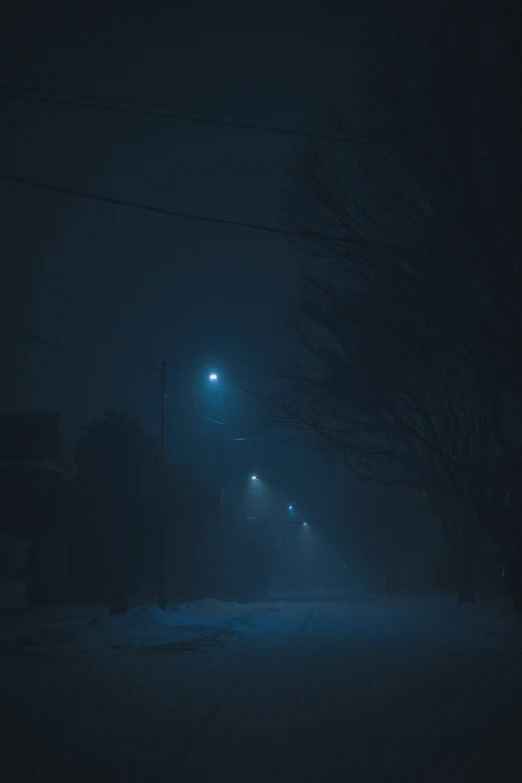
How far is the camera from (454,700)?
11531 millimetres

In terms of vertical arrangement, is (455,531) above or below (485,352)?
below

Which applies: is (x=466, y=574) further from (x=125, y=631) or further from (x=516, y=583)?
(x=125, y=631)

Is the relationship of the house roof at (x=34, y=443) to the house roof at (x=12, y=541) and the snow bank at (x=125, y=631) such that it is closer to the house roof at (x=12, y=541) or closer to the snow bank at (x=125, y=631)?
the house roof at (x=12, y=541)

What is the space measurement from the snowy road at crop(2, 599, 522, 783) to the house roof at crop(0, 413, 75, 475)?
27199mm

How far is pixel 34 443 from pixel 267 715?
36.9 meters

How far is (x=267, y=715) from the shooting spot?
34.5ft

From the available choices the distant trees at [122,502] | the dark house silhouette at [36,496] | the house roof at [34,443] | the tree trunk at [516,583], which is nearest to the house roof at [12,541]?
the dark house silhouette at [36,496]

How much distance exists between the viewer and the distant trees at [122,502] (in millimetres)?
30844

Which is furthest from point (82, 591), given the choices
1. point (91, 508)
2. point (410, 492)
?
point (410, 492)

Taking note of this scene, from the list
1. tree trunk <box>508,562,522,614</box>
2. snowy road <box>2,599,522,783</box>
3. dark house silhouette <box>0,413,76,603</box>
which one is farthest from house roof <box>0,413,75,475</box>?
snowy road <box>2,599,522,783</box>

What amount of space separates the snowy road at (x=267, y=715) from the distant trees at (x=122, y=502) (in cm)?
1202

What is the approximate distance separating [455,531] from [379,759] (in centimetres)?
3022

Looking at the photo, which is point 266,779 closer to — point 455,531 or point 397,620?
point 397,620

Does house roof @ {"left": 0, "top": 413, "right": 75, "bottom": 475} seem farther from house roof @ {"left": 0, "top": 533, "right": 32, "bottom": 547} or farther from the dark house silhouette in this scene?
house roof @ {"left": 0, "top": 533, "right": 32, "bottom": 547}
